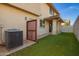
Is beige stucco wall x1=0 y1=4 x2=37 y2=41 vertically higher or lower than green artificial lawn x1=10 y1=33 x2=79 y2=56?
higher

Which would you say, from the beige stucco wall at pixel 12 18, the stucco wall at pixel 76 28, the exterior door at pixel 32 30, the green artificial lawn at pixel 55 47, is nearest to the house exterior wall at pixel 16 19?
the beige stucco wall at pixel 12 18

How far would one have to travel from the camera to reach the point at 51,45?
13.2ft

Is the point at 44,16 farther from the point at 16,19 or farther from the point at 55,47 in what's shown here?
the point at 55,47

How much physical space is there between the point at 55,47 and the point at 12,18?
136 centimetres

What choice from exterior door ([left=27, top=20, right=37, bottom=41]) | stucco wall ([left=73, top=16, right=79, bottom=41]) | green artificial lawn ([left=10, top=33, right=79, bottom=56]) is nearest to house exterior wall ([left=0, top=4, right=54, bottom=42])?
exterior door ([left=27, top=20, right=37, bottom=41])

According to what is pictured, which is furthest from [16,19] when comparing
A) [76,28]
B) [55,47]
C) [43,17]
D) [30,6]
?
[76,28]

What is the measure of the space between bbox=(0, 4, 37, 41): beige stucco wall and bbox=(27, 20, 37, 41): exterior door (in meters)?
0.23

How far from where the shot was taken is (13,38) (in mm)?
3965

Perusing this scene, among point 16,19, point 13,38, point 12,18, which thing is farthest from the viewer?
point 16,19

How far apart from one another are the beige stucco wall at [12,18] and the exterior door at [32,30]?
23 centimetres

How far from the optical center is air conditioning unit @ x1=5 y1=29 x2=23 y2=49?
3.87 meters

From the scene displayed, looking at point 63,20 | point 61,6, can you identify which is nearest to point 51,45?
point 63,20

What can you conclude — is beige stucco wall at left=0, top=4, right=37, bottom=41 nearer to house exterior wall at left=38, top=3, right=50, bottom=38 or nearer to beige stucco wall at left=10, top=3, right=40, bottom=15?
beige stucco wall at left=10, top=3, right=40, bottom=15

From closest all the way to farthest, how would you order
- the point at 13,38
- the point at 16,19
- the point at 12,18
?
the point at 13,38 → the point at 12,18 → the point at 16,19
